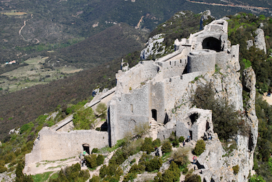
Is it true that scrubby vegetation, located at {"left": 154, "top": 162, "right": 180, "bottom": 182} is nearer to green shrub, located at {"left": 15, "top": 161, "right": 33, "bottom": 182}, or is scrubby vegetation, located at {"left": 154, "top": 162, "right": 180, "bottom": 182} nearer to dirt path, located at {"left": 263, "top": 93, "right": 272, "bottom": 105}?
green shrub, located at {"left": 15, "top": 161, "right": 33, "bottom": 182}

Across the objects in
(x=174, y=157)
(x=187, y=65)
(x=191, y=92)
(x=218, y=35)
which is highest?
(x=218, y=35)

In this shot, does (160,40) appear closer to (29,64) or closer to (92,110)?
(92,110)

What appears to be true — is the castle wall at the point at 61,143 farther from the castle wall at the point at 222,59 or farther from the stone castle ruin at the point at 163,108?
the castle wall at the point at 222,59

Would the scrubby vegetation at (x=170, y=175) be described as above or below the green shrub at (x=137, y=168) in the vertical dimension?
above

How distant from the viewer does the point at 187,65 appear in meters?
30.4

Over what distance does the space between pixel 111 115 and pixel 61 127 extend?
10.1 metres

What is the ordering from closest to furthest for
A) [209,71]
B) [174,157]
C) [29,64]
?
[174,157], [209,71], [29,64]

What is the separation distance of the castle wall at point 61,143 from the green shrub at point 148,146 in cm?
506

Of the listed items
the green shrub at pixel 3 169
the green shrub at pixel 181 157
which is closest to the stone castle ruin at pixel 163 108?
the green shrub at pixel 181 157

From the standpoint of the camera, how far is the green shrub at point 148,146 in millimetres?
24131

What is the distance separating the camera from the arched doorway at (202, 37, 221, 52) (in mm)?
37062

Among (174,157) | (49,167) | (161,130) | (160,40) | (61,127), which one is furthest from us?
(160,40)

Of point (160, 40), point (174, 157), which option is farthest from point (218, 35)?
point (160, 40)

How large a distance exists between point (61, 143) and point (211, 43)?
2280cm
